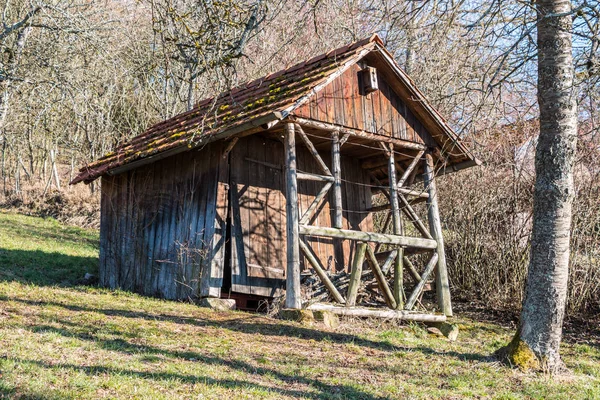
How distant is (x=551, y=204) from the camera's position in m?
7.27

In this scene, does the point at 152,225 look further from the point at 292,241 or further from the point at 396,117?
the point at 396,117

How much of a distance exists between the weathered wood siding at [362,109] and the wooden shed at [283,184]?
2 cm

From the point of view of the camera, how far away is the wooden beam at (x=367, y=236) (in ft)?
30.8

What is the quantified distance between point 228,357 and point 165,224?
5.42 m

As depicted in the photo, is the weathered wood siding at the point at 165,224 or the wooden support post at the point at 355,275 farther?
the weathered wood siding at the point at 165,224

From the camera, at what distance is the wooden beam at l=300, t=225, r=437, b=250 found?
30.8 ft

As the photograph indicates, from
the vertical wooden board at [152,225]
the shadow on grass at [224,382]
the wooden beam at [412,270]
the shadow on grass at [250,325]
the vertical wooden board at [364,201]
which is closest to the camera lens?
the shadow on grass at [224,382]

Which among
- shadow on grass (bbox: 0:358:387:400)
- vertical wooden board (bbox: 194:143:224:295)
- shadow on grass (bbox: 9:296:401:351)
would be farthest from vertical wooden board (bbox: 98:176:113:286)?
shadow on grass (bbox: 0:358:387:400)

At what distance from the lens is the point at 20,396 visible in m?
4.66

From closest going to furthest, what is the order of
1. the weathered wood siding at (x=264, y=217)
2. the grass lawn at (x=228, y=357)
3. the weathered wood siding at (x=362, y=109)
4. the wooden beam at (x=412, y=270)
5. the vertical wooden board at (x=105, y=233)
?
1. the grass lawn at (x=228, y=357)
2. the weathered wood siding at (x=362, y=109)
3. the weathered wood siding at (x=264, y=217)
4. the wooden beam at (x=412, y=270)
5. the vertical wooden board at (x=105, y=233)

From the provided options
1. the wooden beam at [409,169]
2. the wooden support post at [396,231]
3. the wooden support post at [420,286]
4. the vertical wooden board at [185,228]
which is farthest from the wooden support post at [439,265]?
the vertical wooden board at [185,228]

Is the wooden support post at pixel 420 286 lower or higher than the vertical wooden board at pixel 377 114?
lower

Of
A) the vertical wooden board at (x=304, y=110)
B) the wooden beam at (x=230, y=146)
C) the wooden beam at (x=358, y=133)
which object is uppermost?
the vertical wooden board at (x=304, y=110)

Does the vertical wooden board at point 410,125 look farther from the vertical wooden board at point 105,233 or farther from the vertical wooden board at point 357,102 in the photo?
the vertical wooden board at point 105,233
